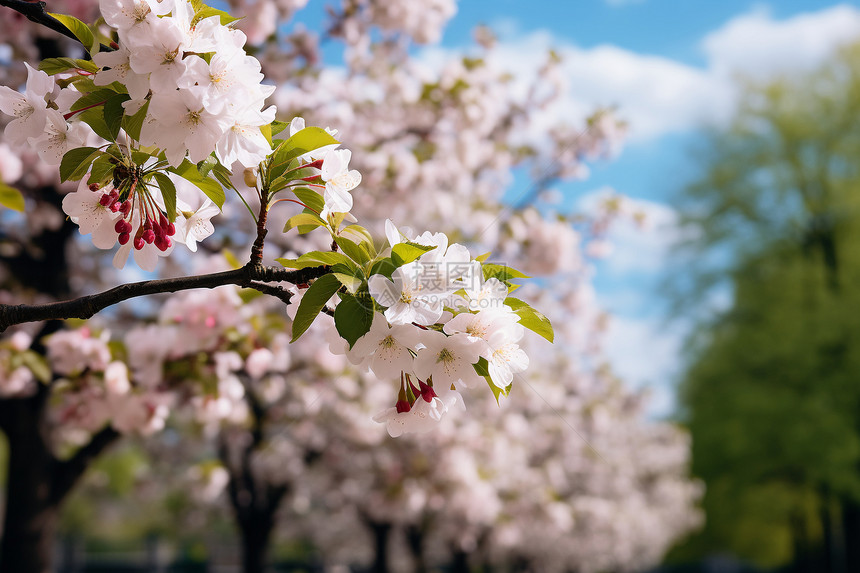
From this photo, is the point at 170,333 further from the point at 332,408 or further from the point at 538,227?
the point at 332,408

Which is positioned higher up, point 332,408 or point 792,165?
point 792,165

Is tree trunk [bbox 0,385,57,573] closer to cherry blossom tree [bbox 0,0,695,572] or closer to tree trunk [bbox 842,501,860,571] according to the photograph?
cherry blossom tree [bbox 0,0,695,572]

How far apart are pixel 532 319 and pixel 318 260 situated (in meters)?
0.46

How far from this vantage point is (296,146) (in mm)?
1476

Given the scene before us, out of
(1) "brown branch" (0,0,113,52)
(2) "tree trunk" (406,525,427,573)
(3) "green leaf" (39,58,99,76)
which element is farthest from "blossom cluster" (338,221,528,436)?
(2) "tree trunk" (406,525,427,573)

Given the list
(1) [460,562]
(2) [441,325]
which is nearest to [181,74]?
(2) [441,325]

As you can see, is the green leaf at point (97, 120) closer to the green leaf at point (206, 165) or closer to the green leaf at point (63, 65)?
the green leaf at point (63, 65)

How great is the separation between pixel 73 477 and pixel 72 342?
1.32m

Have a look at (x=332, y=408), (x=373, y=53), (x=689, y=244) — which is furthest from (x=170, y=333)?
(x=689, y=244)

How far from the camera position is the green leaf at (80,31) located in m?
1.46

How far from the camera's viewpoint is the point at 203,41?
1286mm

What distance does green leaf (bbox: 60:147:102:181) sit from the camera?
1.47m

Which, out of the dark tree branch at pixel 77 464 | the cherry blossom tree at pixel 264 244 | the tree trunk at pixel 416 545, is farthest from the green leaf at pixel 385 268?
the tree trunk at pixel 416 545

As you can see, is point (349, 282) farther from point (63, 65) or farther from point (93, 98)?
point (63, 65)
